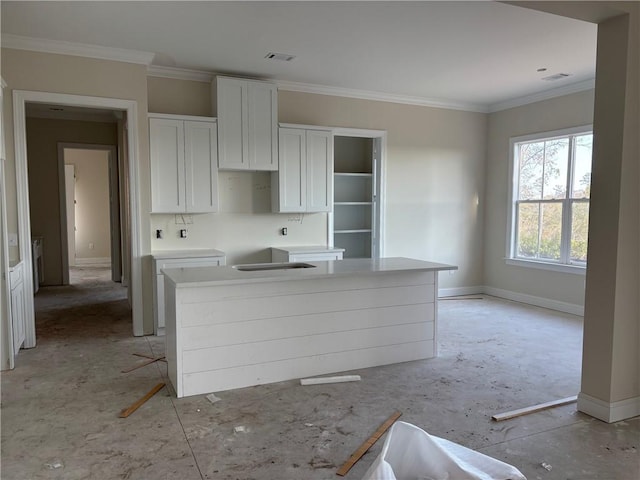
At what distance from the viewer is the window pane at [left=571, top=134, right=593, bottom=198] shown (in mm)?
5547

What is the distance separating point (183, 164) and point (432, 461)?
3.90 metres

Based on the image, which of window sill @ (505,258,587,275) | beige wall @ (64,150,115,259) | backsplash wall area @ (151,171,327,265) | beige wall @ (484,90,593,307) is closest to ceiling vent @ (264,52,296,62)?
backsplash wall area @ (151,171,327,265)

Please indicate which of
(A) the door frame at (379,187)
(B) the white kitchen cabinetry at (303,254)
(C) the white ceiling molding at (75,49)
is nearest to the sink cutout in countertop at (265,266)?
(B) the white kitchen cabinetry at (303,254)

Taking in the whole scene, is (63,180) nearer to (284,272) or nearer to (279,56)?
(279,56)

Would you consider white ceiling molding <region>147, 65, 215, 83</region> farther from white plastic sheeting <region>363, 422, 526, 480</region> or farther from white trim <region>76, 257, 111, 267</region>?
white trim <region>76, 257, 111, 267</region>

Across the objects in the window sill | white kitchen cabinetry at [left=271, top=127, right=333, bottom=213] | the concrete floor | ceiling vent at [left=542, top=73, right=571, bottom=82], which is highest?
ceiling vent at [left=542, top=73, right=571, bottom=82]

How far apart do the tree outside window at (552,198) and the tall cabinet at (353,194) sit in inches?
81.9

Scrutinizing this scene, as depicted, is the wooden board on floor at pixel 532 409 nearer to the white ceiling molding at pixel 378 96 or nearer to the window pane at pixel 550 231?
the window pane at pixel 550 231

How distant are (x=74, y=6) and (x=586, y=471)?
14.5ft

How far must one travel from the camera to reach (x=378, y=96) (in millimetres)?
6059

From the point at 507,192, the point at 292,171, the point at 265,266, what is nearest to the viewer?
the point at 265,266

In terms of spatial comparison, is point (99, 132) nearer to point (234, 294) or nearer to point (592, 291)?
point (234, 294)

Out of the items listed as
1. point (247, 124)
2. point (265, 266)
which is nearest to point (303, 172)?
point (247, 124)

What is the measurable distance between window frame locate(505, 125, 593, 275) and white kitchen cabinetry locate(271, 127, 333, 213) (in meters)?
2.76
